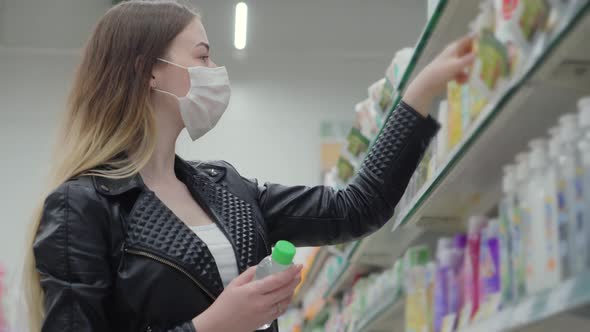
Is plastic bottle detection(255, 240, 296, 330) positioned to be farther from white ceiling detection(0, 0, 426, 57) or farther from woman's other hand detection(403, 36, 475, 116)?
white ceiling detection(0, 0, 426, 57)

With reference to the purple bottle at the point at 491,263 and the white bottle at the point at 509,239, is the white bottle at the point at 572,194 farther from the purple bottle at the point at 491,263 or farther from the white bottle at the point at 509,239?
the purple bottle at the point at 491,263

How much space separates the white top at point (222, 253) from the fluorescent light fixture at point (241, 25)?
578cm

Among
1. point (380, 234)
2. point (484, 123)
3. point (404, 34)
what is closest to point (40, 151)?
point (404, 34)

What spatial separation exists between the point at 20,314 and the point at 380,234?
167cm

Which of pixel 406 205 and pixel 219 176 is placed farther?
pixel 406 205

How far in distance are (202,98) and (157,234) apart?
0.47 m

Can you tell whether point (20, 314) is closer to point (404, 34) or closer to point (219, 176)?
point (219, 176)

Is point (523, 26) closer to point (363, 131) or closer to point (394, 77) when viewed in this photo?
point (394, 77)

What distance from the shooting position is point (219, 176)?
2391mm

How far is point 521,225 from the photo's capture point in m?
1.63

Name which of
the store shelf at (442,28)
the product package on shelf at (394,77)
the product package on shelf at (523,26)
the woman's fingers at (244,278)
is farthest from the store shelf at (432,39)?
the woman's fingers at (244,278)

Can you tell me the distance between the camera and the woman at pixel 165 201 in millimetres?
1979

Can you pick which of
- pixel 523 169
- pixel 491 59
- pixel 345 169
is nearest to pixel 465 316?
pixel 523 169

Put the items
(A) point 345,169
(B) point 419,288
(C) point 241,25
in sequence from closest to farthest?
(B) point 419,288 → (A) point 345,169 → (C) point 241,25
